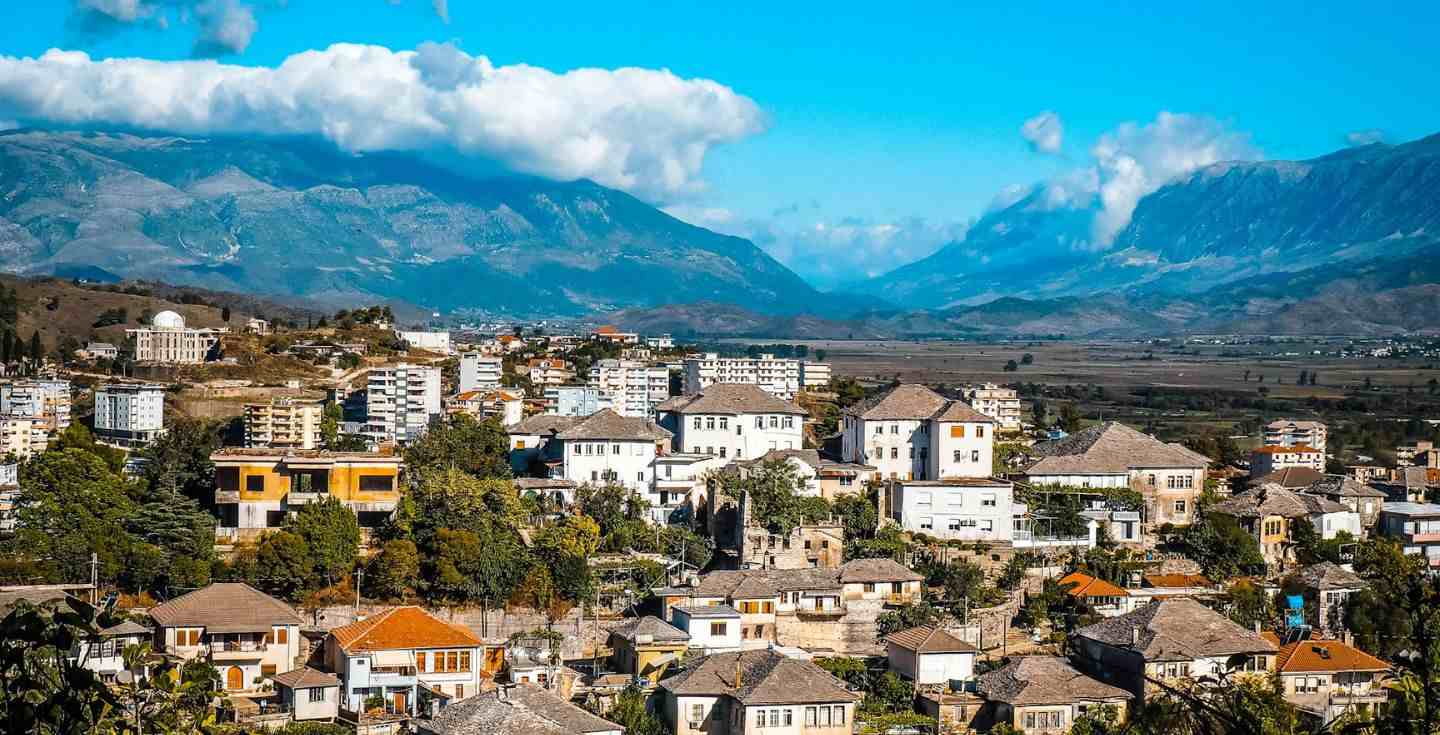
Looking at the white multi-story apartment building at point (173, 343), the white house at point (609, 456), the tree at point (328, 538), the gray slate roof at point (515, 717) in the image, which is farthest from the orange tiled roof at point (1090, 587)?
the white multi-story apartment building at point (173, 343)

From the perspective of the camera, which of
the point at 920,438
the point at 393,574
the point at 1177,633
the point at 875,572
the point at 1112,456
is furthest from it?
the point at 920,438

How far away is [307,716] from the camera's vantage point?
2583 cm

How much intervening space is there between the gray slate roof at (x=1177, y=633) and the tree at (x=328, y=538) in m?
13.6

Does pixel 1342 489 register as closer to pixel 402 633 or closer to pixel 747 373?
pixel 402 633

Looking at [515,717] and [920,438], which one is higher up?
[920,438]

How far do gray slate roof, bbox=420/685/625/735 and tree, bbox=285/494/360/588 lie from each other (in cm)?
789

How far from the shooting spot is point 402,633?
90.3 ft

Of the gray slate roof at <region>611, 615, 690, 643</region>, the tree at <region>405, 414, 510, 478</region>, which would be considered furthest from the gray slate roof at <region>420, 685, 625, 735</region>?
the tree at <region>405, 414, 510, 478</region>

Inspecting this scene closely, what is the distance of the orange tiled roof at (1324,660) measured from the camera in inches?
1161

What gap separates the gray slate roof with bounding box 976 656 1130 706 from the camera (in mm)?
27047

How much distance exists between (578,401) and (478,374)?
9.26m

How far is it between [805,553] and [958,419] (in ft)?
21.0

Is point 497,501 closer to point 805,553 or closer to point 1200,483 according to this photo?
point 805,553

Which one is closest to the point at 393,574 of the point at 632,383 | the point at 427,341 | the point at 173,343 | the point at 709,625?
the point at 709,625
